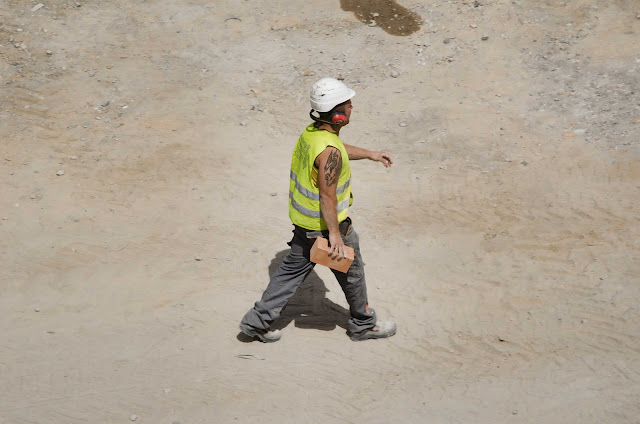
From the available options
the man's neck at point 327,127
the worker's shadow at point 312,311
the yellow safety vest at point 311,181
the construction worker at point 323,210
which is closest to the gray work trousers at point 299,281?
the construction worker at point 323,210

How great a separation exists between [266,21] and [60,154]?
4054 mm

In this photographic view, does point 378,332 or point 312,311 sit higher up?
point 378,332

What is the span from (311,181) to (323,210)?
9.4 inches

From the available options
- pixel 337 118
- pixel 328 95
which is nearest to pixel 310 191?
pixel 337 118

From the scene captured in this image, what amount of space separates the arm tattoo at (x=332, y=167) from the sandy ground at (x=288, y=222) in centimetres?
163

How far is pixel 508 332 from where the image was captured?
529cm

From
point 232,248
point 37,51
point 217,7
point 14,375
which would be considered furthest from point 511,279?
point 37,51

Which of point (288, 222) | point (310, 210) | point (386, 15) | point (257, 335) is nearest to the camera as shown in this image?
point (310, 210)

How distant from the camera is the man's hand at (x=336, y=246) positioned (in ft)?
15.1

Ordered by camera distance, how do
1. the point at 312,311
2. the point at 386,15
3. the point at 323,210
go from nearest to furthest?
the point at 323,210 < the point at 312,311 < the point at 386,15

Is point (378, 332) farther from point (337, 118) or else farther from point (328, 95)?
point (328, 95)

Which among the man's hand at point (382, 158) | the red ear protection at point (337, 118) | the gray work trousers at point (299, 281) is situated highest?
the red ear protection at point (337, 118)

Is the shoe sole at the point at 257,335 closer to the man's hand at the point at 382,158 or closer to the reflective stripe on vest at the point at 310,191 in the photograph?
the reflective stripe on vest at the point at 310,191

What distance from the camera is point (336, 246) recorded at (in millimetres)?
4605
